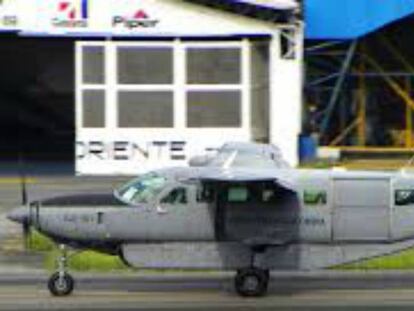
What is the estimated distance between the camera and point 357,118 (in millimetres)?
45438

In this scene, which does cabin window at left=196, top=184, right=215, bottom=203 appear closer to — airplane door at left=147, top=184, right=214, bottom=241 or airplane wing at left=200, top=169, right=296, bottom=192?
airplane door at left=147, top=184, right=214, bottom=241

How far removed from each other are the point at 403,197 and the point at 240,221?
2.39m

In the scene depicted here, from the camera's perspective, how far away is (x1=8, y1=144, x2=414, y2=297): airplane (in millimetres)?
17969

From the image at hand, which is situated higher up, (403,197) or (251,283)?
(403,197)

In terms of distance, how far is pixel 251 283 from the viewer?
58.2ft

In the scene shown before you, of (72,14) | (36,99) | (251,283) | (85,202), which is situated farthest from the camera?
(36,99)

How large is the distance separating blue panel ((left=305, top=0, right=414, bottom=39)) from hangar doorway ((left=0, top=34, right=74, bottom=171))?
42.9 ft

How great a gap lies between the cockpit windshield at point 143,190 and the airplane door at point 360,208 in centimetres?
256

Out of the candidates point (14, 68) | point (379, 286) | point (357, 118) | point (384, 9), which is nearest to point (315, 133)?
point (357, 118)

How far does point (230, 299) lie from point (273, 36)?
77.7 ft

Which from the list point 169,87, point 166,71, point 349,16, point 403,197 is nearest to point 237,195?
point 403,197

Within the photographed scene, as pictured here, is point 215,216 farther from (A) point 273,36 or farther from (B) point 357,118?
(B) point 357,118

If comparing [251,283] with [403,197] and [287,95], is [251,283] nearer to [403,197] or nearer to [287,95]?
[403,197]

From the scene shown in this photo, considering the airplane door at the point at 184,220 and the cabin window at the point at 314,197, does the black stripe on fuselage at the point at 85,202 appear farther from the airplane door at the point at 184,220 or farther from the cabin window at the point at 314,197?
the cabin window at the point at 314,197
